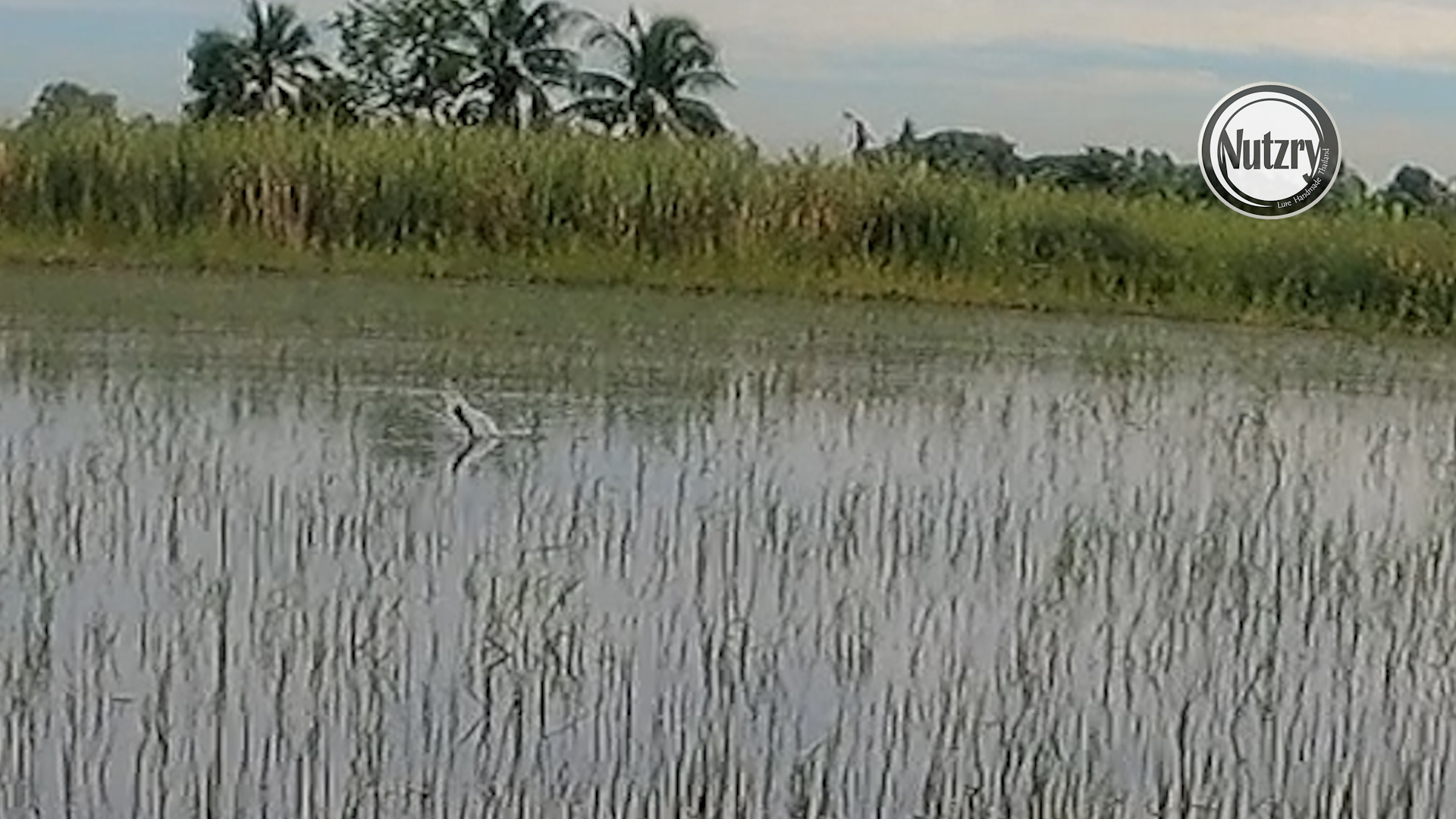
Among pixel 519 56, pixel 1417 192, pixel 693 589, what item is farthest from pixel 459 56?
pixel 693 589

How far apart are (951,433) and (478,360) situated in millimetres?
2203

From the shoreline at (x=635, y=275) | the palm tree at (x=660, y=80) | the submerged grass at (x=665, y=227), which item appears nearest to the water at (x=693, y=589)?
the shoreline at (x=635, y=275)

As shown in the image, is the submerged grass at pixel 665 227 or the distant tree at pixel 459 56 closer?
the submerged grass at pixel 665 227

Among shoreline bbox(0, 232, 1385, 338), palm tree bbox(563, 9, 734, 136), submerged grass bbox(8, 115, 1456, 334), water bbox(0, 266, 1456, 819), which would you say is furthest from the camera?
palm tree bbox(563, 9, 734, 136)

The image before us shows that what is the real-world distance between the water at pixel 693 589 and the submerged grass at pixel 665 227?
4417 mm

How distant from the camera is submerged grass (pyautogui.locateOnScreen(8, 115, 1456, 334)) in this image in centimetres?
1462

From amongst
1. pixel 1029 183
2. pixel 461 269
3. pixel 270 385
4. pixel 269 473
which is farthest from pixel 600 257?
pixel 269 473

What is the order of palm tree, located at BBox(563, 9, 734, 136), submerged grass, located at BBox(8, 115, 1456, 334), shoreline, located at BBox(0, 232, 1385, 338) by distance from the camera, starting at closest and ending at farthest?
shoreline, located at BBox(0, 232, 1385, 338) < submerged grass, located at BBox(8, 115, 1456, 334) < palm tree, located at BBox(563, 9, 734, 136)

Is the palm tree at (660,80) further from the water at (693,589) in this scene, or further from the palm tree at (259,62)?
the water at (693,589)

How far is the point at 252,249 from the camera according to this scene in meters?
14.3

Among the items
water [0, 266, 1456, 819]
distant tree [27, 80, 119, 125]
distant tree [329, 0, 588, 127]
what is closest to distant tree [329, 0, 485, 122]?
distant tree [329, 0, 588, 127]

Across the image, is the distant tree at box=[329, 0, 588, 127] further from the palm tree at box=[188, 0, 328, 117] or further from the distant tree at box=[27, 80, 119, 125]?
the distant tree at box=[27, 80, 119, 125]

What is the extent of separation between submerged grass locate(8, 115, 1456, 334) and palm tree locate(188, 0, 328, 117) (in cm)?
1070

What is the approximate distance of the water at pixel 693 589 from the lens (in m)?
4.16
